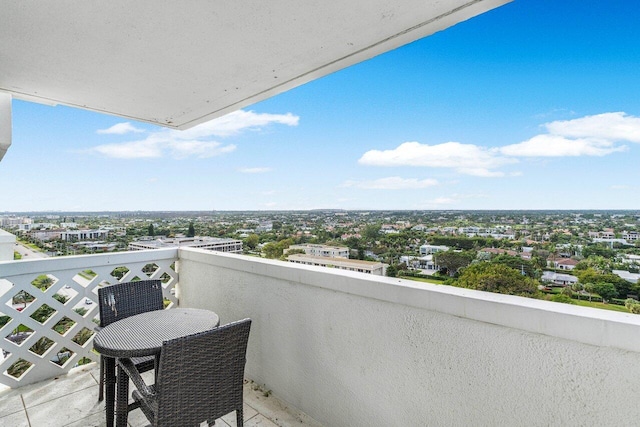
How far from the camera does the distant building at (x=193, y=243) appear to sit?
329 centimetres

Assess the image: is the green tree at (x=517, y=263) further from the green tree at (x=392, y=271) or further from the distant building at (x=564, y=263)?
the green tree at (x=392, y=271)

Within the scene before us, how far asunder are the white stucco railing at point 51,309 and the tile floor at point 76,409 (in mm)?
189

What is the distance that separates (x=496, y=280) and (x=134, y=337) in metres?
2.03

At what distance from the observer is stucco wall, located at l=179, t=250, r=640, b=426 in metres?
1.23

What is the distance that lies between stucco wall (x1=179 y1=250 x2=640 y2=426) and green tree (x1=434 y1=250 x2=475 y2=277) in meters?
0.11

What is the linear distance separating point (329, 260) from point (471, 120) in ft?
4.42

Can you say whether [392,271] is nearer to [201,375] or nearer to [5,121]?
[201,375]

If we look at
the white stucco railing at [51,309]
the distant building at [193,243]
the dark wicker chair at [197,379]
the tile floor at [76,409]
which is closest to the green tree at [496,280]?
the dark wicker chair at [197,379]

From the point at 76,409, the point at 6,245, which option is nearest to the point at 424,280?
the point at 76,409

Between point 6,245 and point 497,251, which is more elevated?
point 497,251

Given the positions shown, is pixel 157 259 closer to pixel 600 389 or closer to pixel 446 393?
pixel 446 393

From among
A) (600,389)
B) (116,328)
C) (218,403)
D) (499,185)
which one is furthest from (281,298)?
(600,389)

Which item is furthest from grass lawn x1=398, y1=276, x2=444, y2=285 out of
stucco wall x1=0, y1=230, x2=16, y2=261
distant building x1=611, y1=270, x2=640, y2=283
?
stucco wall x1=0, y1=230, x2=16, y2=261

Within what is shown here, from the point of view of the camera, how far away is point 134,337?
1925 millimetres
